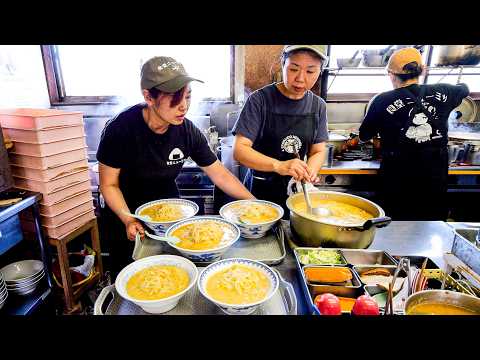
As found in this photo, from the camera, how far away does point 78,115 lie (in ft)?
9.11

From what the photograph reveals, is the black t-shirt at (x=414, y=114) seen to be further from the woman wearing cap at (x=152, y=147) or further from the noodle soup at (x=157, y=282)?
the noodle soup at (x=157, y=282)

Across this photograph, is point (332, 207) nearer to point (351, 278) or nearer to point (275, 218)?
point (275, 218)

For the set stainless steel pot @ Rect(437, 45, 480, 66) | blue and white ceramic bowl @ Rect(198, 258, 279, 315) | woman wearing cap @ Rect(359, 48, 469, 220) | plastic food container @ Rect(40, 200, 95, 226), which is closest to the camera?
blue and white ceramic bowl @ Rect(198, 258, 279, 315)

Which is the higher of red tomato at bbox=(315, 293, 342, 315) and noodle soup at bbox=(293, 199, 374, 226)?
noodle soup at bbox=(293, 199, 374, 226)

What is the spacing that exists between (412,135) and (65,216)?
11.5 feet

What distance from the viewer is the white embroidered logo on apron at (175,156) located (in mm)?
2193

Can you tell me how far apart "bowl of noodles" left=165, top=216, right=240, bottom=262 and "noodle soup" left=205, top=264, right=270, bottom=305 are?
0.46 feet

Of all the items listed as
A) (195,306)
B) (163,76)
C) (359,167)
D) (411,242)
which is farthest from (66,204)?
(359,167)

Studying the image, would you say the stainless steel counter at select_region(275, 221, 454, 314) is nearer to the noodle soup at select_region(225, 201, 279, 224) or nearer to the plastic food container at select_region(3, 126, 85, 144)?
the noodle soup at select_region(225, 201, 279, 224)

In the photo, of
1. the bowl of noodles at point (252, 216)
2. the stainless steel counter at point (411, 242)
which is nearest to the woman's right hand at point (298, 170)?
the bowl of noodles at point (252, 216)

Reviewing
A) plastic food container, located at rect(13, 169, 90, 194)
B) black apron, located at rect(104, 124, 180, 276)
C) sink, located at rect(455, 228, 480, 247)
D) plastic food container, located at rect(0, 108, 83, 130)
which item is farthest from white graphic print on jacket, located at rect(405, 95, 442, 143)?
plastic food container, located at rect(13, 169, 90, 194)

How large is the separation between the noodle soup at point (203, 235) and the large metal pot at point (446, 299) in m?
0.80

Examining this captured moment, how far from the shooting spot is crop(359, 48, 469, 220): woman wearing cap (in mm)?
2863

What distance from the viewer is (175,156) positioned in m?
2.21
